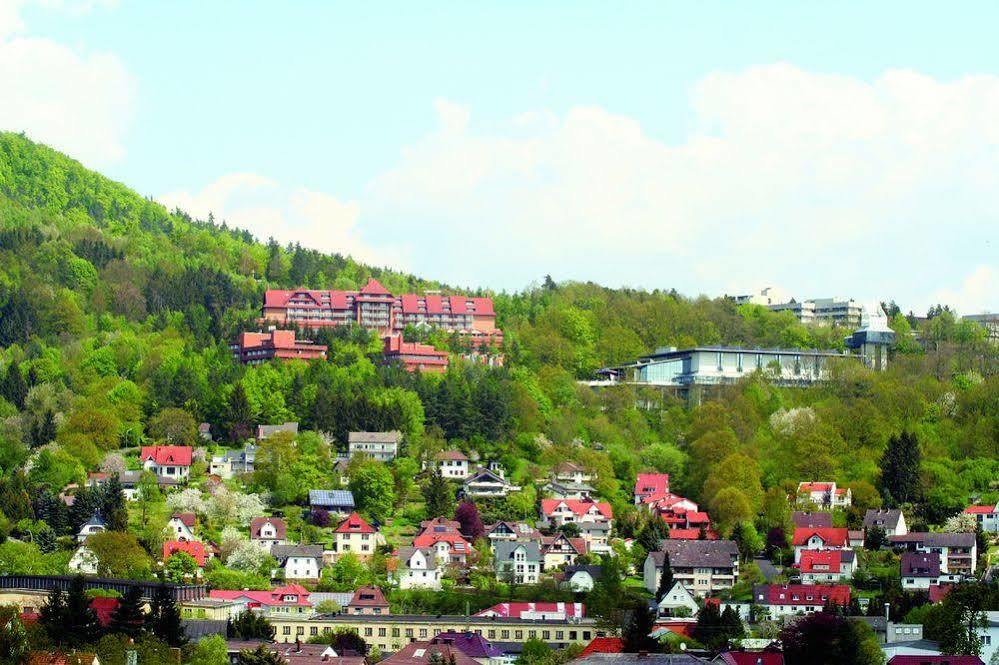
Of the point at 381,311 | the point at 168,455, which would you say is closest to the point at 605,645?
the point at 168,455

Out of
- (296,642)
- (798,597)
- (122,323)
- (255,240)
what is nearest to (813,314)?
(255,240)

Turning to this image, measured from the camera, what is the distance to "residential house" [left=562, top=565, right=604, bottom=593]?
8525cm

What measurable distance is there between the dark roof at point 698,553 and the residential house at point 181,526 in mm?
20091

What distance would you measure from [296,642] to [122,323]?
56806 millimetres

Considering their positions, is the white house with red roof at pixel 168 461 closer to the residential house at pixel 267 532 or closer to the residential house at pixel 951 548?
the residential house at pixel 267 532

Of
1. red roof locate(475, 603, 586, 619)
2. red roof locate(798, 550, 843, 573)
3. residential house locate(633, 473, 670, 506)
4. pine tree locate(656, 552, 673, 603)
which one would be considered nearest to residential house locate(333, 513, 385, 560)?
red roof locate(475, 603, 586, 619)

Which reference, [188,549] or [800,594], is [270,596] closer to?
[188,549]

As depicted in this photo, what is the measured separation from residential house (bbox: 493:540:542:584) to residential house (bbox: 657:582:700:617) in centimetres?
746

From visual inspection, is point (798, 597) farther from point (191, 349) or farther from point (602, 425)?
point (191, 349)

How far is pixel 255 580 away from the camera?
84.1 m

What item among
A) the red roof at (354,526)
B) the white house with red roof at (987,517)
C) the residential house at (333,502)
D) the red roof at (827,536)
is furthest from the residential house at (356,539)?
the white house with red roof at (987,517)

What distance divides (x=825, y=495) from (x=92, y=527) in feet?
113

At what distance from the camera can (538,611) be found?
7969 cm

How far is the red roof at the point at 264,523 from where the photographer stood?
89.6m
